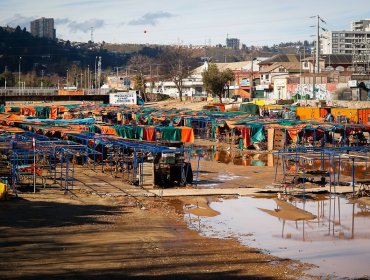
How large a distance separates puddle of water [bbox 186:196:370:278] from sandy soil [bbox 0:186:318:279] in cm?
84

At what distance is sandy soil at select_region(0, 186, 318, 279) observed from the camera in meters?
15.6

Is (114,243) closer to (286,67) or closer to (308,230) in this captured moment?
(308,230)

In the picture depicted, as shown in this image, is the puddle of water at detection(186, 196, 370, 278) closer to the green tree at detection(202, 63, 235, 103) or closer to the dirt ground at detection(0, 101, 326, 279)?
the dirt ground at detection(0, 101, 326, 279)

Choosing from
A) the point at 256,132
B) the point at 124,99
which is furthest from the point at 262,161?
the point at 124,99

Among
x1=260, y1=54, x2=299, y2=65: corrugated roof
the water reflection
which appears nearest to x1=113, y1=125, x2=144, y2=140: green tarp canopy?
the water reflection

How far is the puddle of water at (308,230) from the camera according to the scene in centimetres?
1777

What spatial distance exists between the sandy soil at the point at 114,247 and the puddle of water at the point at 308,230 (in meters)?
0.84

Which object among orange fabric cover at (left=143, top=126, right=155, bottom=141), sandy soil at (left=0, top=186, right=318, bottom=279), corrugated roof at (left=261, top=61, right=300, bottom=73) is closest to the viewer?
sandy soil at (left=0, top=186, right=318, bottom=279)

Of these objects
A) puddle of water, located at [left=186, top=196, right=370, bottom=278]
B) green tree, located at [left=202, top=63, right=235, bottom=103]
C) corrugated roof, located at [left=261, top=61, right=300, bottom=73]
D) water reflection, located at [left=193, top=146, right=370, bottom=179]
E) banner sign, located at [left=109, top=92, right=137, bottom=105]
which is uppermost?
corrugated roof, located at [left=261, top=61, right=300, bottom=73]

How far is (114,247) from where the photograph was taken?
1791cm

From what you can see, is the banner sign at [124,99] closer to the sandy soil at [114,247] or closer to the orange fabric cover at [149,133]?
the orange fabric cover at [149,133]

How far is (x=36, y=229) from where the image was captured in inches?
781

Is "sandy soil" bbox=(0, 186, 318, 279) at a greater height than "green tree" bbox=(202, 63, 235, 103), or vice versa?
"green tree" bbox=(202, 63, 235, 103)

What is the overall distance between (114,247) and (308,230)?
22.7 feet
